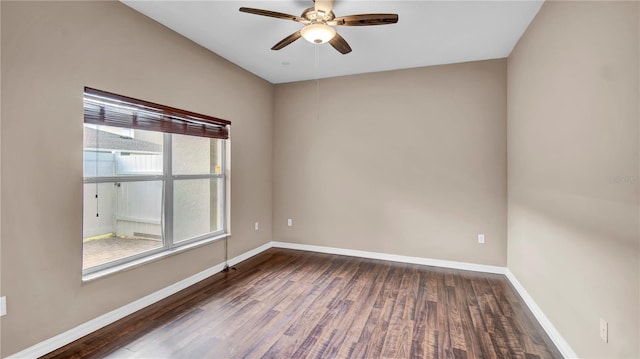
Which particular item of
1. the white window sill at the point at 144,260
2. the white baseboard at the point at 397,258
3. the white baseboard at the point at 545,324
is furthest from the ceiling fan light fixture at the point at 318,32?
the white baseboard at the point at 397,258

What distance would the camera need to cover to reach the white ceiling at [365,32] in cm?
247

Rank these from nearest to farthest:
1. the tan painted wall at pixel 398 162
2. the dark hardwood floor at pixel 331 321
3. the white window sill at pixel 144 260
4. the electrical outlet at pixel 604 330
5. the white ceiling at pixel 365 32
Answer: the electrical outlet at pixel 604 330, the dark hardwood floor at pixel 331 321, the white window sill at pixel 144 260, the white ceiling at pixel 365 32, the tan painted wall at pixel 398 162

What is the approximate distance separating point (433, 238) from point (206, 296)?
9.67 feet

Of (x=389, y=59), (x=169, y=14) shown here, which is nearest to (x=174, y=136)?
(x=169, y=14)

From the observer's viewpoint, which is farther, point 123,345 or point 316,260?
point 316,260

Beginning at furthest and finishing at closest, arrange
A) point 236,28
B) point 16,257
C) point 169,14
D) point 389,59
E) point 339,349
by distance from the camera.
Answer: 1. point 389,59
2. point 236,28
3. point 169,14
4. point 339,349
5. point 16,257

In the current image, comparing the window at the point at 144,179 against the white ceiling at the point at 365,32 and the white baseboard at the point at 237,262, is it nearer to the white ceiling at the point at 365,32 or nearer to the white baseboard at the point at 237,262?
the white baseboard at the point at 237,262

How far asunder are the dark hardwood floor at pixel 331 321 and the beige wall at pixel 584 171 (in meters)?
0.48

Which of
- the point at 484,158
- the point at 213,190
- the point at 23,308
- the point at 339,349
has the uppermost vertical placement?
the point at 484,158

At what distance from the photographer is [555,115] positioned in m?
2.21

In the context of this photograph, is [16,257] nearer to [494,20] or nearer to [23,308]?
[23,308]

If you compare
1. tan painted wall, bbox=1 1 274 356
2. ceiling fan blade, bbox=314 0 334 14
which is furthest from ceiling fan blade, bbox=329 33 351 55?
tan painted wall, bbox=1 1 274 356

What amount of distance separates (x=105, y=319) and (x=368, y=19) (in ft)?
10.6

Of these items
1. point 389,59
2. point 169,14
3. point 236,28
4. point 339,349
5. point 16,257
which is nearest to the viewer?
point 16,257
